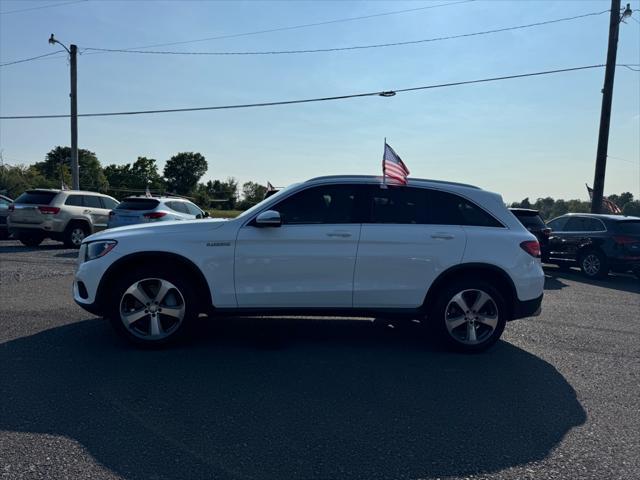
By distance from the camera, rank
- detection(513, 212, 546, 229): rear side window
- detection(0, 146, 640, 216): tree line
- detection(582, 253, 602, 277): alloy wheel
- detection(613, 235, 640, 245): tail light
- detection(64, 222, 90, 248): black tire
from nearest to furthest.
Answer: detection(613, 235, 640, 245): tail light < detection(582, 253, 602, 277): alloy wheel < detection(513, 212, 546, 229): rear side window < detection(64, 222, 90, 248): black tire < detection(0, 146, 640, 216): tree line

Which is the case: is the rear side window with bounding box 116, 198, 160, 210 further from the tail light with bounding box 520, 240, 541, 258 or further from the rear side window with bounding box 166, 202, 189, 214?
the tail light with bounding box 520, 240, 541, 258

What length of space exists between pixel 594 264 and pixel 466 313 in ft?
31.0

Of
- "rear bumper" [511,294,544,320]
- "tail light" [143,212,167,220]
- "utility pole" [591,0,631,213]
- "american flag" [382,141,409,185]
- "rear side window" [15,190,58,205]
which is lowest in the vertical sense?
"rear bumper" [511,294,544,320]

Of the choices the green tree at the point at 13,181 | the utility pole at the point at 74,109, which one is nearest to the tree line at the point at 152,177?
the green tree at the point at 13,181

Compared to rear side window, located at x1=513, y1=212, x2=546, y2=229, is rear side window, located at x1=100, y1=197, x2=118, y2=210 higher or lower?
rear side window, located at x1=100, y1=197, x2=118, y2=210

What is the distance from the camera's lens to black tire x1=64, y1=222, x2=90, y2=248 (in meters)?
14.9

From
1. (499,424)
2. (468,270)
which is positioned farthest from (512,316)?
(499,424)

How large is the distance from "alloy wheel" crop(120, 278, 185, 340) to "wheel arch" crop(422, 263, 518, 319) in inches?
101

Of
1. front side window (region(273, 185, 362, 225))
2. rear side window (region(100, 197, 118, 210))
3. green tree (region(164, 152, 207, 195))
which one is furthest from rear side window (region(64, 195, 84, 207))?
green tree (region(164, 152, 207, 195))

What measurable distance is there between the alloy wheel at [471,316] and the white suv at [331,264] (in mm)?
11

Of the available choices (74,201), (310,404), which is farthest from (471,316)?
(74,201)

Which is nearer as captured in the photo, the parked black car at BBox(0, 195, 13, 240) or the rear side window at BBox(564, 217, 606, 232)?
the rear side window at BBox(564, 217, 606, 232)

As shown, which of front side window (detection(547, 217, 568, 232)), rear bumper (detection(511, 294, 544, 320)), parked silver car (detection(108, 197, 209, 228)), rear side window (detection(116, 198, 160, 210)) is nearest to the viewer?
rear bumper (detection(511, 294, 544, 320))

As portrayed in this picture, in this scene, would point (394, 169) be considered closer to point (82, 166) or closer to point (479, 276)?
point (479, 276)
